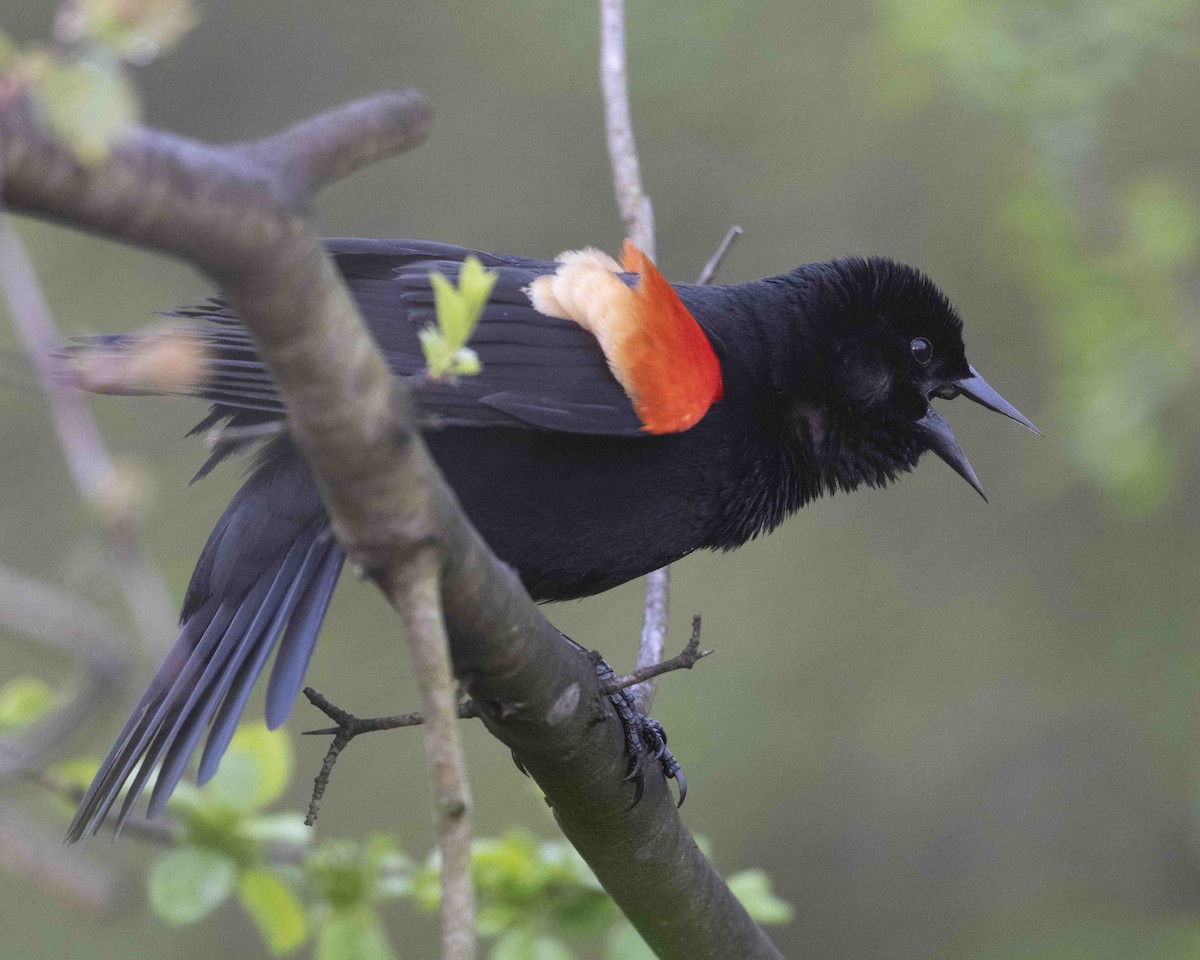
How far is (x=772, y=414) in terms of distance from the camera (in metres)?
2.04

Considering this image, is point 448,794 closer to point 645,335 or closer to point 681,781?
point 645,335

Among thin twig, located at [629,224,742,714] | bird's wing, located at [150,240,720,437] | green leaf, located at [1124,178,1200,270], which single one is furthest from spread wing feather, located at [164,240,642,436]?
green leaf, located at [1124,178,1200,270]

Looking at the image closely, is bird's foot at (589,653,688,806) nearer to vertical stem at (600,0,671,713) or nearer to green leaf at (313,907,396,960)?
vertical stem at (600,0,671,713)

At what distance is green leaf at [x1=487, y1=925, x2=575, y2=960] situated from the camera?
1603mm

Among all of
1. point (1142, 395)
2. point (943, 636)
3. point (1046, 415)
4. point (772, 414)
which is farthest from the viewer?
point (943, 636)

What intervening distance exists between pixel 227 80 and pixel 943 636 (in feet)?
10.3

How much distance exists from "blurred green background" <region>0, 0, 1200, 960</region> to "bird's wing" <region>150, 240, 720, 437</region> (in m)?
2.29

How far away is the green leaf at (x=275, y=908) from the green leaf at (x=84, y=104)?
122 cm

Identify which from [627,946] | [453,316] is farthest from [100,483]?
[627,946]

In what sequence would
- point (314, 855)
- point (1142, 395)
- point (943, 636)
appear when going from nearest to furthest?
1. point (314, 855)
2. point (1142, 395)
3. point (943, 636)

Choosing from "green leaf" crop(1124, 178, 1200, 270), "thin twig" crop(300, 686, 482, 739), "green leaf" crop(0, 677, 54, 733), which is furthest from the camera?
"green leaf" crop(1124, 178, 1200, 270)

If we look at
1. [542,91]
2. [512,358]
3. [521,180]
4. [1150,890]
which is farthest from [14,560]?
[1150,890]

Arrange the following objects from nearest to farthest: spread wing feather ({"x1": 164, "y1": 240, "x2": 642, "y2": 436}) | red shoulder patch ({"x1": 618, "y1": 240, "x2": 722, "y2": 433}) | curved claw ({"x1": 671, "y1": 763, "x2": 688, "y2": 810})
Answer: spread wing feather ({"x1": 164, "y1": 240, "x2": 642, "y2": 436}) < red shoulder patch ({"x1": 618, "y1": 240, "x2": 722, "y2": 433}) < curved claw ({"x1": 671, "y1": 763, "x2": 688, "y2": 810})

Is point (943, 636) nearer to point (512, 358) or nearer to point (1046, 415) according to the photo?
point (1046, 415)
